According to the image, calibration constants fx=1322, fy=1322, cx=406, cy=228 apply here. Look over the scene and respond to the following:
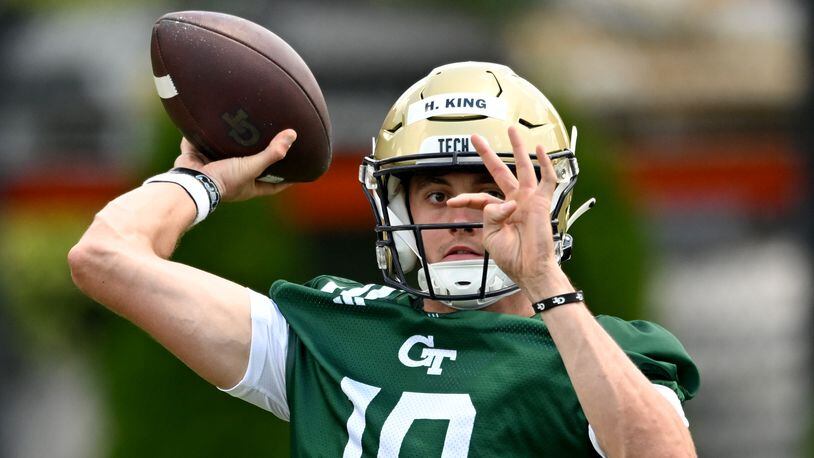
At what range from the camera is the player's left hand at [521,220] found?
2447 mm

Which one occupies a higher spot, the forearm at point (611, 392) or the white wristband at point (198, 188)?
the white wristband at point (198, 188)

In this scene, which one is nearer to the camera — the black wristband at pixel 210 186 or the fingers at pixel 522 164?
the fingers at pixel 522 164

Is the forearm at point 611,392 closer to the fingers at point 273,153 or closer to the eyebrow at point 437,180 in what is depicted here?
the eyebrow at point 437,180

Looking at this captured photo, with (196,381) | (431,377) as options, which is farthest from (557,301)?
(196,381)

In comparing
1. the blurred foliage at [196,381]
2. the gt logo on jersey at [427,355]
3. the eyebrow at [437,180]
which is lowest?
the blurred foliage at [196,381]

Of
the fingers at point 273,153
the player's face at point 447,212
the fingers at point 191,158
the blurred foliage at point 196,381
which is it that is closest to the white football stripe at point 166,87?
the fingers at point 191,158

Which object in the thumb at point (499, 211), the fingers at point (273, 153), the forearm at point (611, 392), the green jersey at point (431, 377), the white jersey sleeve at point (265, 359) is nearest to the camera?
the forearm at point (611, 392)

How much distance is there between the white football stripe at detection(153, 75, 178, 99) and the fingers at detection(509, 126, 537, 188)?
2.89ft

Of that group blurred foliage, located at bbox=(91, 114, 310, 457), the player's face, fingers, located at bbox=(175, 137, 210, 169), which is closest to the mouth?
the player's face

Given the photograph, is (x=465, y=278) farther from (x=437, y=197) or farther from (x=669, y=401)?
(x=669, y=401)

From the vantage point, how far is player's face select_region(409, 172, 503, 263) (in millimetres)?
2789

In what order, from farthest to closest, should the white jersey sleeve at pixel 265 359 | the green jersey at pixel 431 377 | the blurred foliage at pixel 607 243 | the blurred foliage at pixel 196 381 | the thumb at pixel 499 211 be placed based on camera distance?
the blurred foliage at pixel 607 243 → the blurred foliage at pixel 196 381 → the white jersey sleeve at pixel 265 359 → the green jersey at pixel 431 377 → the thumb at pixel 499 211

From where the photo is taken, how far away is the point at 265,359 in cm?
284

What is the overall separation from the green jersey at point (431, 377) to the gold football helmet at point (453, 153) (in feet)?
0.24
